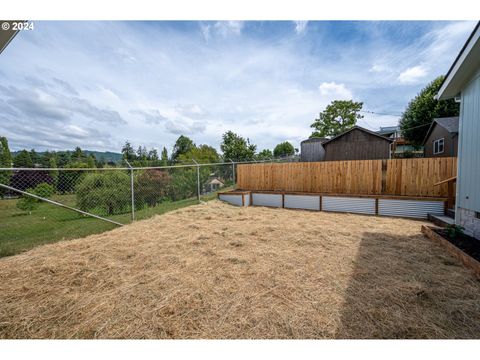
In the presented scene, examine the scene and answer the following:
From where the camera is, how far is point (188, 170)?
856 centimetres

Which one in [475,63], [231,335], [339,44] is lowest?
[231,335]

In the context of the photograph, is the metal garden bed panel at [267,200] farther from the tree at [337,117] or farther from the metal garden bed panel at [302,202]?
the tree at [337,117]

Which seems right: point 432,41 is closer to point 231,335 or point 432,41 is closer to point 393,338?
point 393,338

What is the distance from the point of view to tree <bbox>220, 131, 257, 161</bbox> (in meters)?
21.7

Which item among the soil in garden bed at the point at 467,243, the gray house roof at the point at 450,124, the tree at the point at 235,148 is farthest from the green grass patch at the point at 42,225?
the gray house roof at the point at 450,124

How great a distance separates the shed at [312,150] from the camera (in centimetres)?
2100

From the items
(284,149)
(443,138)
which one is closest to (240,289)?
(443,138)

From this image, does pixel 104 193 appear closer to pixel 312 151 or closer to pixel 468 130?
pixel 468 130

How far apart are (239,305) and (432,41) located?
23.2 feet

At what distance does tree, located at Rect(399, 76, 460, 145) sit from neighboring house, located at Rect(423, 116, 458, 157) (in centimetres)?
410

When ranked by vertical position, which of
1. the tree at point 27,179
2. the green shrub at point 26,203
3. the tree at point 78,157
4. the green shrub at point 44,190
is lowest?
the green shrub at point 26,203

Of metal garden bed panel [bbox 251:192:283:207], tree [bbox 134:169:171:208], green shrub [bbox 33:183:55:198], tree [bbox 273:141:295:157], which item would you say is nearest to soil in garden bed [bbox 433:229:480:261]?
metal garden bed panel [bbox 251:192:283:207]
